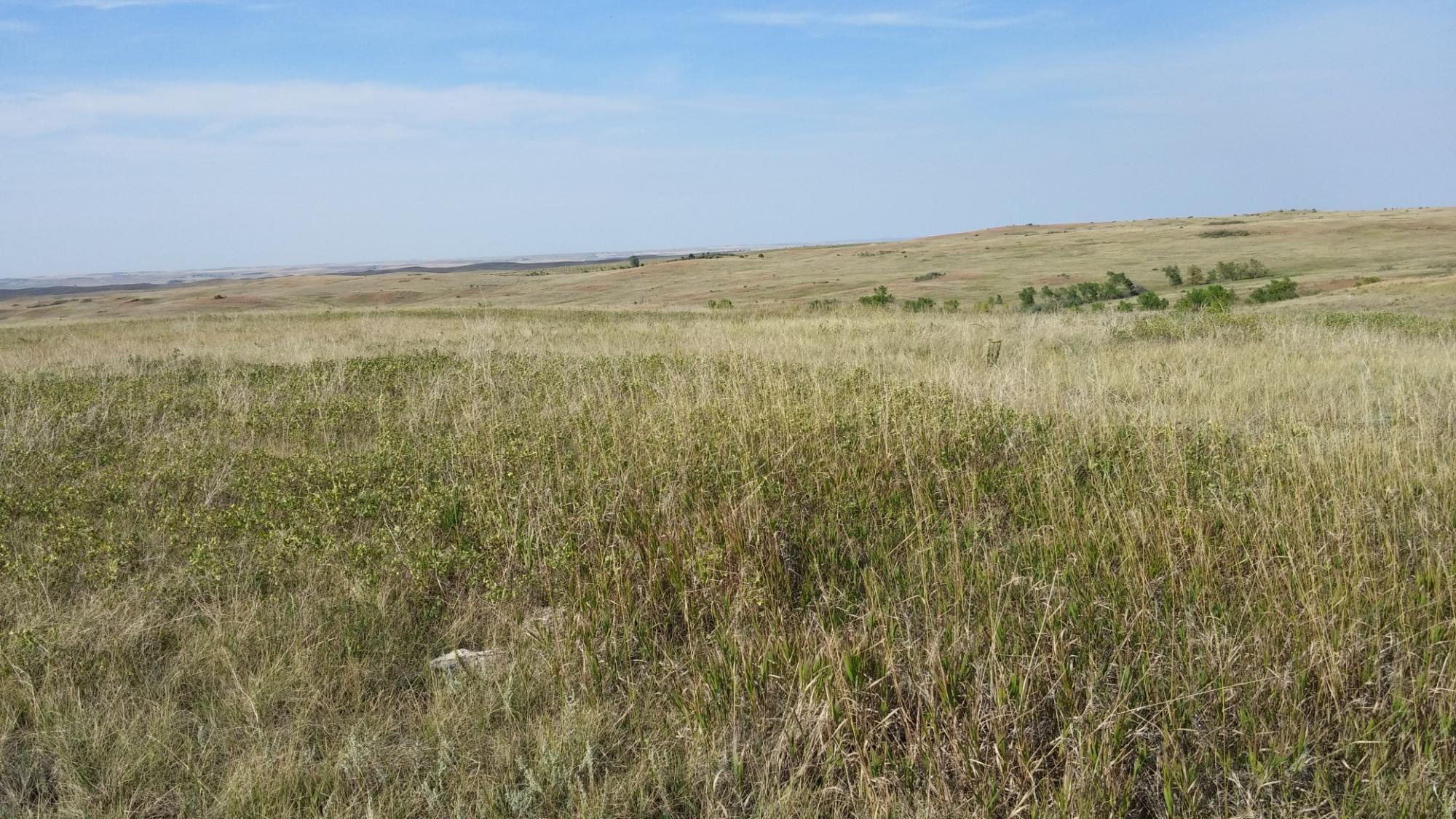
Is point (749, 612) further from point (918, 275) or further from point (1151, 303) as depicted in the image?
point (918, 275)

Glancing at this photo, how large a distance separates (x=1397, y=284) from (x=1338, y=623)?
24.6 m

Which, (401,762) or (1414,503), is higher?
(1414,503)

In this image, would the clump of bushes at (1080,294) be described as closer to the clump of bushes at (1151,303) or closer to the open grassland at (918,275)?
the clump of bushes at (1151,303)

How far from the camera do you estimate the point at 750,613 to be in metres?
3.41

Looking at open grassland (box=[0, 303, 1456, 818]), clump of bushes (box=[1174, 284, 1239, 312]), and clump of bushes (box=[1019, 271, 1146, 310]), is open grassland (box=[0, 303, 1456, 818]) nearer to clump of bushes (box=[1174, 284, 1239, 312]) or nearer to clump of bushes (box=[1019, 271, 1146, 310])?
clump of bushes (box=[1174, 284, 1239, 312])

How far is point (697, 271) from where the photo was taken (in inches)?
2285

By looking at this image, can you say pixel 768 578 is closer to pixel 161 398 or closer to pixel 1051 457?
pixel 1051 457

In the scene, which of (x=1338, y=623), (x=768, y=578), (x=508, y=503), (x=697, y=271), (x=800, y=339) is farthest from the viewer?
(x=697, y=271)

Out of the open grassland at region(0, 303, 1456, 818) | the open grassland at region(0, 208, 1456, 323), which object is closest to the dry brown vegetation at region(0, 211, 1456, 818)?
the open grassland at region(0, 303, 1456, 818)

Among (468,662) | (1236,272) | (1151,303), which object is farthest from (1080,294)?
(468,662)

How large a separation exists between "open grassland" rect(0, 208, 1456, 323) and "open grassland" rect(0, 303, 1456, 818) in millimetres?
22220

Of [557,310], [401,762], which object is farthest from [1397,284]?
[401,762]

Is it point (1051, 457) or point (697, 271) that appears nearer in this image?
point (1051, 457)

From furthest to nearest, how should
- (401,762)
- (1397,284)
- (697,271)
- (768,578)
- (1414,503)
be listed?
(697,271) → (1397,284) → (1414,503) → (768,578) → (401,762)
